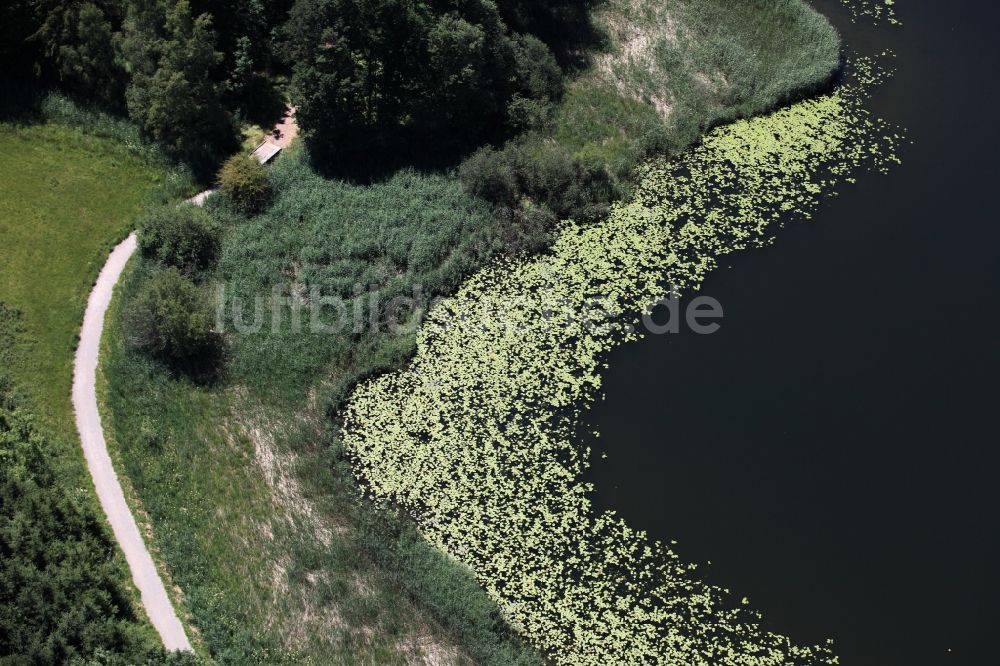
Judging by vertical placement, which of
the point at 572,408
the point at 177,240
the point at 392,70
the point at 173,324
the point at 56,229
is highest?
the point at 392,70

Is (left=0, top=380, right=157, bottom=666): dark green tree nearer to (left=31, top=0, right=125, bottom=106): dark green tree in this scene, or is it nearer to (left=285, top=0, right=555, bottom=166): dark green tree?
(left=285, top=0, right=555, bottom=166): dark green tree

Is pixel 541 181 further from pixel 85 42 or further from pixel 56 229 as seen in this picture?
pixel 85 42

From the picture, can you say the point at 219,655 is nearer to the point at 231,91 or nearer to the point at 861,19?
the point at 231,91

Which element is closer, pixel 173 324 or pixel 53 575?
pixel 53 575

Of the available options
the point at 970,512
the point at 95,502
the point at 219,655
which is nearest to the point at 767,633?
the point at 970,512

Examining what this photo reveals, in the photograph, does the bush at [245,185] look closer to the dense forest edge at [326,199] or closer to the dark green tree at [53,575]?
the dense forest edge at [326,199]

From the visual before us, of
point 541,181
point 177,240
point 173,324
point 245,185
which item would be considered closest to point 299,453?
point 173,324

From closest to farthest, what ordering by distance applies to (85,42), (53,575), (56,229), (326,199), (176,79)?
1. (53,575)
2. (56,229)
3. (176,79)
4. (326,199)
5. (85,42)
